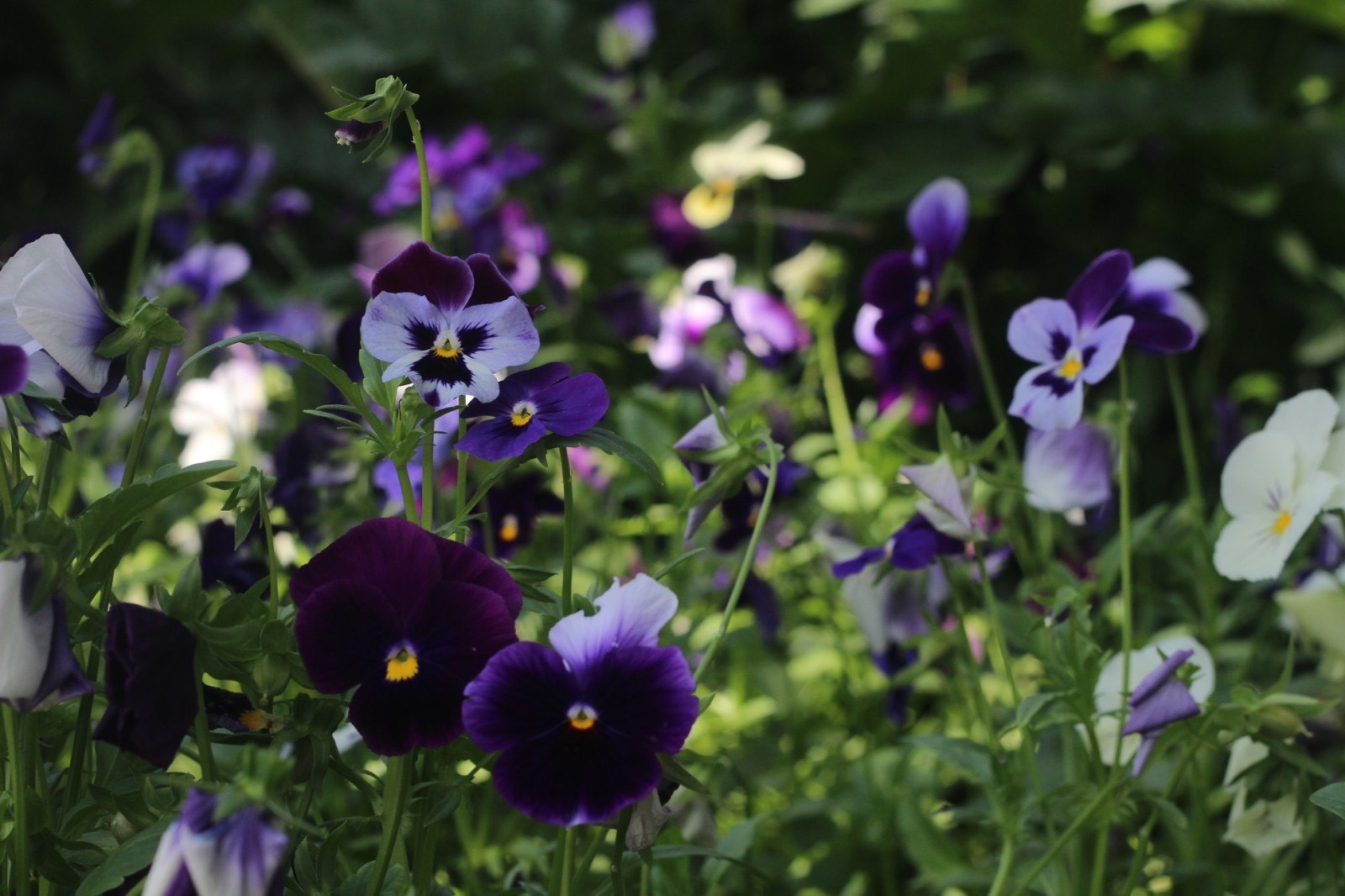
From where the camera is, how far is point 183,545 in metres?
1.27

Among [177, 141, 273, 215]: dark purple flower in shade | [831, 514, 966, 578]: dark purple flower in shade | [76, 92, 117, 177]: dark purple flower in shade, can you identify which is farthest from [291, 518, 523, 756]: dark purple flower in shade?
[177, 141, 273, 215]: dark purple flower in shade

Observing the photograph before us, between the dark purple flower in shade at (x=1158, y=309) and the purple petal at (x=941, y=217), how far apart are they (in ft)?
0.34

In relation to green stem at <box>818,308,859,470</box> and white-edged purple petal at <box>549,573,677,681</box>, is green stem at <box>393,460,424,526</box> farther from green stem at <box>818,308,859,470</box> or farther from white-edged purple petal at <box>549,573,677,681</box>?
green stem at <box>818,308,859,470</box>

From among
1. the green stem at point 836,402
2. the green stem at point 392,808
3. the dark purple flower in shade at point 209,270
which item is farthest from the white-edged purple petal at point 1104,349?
the dark purple flower in shade at point 209,270

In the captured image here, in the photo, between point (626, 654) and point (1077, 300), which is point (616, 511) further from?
point (626, 654)

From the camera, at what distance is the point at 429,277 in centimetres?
48

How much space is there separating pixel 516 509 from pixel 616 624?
368 mm

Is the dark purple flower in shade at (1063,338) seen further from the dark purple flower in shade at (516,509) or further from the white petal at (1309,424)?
the dark purple flower in shade at (516,509)

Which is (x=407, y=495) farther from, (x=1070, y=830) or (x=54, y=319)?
(x=1070, y=830)

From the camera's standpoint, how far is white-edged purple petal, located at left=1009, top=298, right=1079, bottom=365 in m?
0.61

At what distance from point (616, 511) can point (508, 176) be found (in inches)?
17.1

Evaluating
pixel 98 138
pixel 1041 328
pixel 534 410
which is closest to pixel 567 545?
pixel 534 410

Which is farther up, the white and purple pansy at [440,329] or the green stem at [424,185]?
the green stem at [424,185]

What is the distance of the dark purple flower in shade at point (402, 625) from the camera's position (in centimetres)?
44
